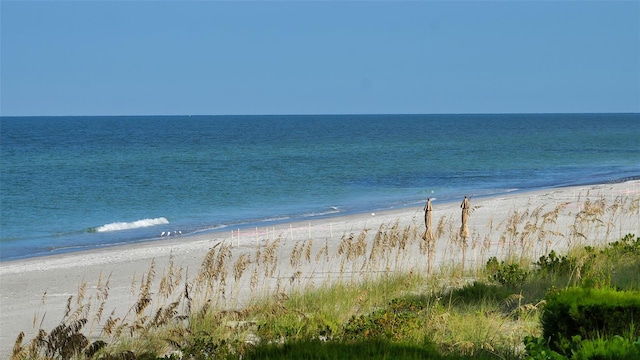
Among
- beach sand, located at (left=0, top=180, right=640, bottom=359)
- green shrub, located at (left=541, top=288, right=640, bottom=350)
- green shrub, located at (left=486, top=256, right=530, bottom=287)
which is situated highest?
green shrub, located at (left=541, top=288, right=640, bottom=350)

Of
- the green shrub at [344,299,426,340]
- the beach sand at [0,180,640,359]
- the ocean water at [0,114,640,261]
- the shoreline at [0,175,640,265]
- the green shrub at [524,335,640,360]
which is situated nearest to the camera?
the green shrub at [524,335,640,360]

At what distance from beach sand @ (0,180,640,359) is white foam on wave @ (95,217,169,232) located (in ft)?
14.2

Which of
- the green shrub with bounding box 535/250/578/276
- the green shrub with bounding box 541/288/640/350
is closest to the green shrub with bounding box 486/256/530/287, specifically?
the green shrub with bounding box 535/250/578/276

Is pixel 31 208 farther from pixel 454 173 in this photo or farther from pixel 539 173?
pixel 539 173

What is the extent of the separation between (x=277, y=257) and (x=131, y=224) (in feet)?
61.4

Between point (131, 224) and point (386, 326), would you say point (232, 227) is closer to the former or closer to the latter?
point (131, 224)

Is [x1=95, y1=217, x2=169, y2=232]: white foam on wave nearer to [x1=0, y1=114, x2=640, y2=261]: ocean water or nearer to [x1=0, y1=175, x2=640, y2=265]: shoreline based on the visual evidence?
[x1=0, y1=114, x2=640, y2=261]: ocean water

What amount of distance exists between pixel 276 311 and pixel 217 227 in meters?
19.2

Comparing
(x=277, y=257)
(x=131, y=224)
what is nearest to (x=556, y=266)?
(x=277, y=257)

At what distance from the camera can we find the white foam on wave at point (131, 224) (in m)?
28.9

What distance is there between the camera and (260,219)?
99.6 feet

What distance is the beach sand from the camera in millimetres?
12492

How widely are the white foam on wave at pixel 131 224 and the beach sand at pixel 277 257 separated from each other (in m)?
4.33

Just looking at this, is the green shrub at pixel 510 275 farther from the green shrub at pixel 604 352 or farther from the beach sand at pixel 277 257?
the green shrub at pixel 604 352
